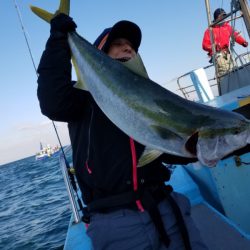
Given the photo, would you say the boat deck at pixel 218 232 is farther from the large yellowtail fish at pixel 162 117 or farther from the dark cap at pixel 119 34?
the dark cap at pixel 119 34

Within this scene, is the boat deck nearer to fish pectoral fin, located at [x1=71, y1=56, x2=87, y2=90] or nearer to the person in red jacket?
fish pectoral fin, located at [x1=71, y1=56, x2=87, y2=90]

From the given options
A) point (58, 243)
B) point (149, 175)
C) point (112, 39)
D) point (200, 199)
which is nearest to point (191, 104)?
point (149, 175)

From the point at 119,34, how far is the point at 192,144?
1.24 meters

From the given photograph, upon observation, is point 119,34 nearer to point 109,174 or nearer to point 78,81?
point 78,81

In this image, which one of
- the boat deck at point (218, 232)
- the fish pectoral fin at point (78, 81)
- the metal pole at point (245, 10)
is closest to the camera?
the fish pectoral fin at point (78, 81)

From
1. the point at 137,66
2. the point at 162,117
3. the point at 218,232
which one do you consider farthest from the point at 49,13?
the point at 218,232

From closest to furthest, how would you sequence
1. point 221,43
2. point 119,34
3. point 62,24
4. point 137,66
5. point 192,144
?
1. point 192,144
2. point 137,66
3. point 62,24
4. point 119,34
5. point 221,43

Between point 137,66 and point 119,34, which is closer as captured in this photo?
point 137,66


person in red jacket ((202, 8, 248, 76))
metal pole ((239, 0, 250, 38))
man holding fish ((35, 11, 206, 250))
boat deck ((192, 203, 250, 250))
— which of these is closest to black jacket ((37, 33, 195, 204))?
man holding fish ((35, 11, 206, 250))

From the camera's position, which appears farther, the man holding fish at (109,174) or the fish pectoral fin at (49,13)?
the fish pectoral fin at (49,13)

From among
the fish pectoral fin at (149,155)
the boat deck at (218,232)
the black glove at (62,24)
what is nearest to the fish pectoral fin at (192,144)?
the fish pectoral fin at (149,155)

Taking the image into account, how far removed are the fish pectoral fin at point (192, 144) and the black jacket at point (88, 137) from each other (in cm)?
48

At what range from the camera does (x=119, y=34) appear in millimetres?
2584

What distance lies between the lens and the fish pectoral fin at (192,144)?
185 cm
